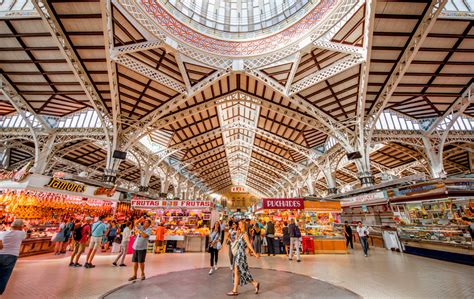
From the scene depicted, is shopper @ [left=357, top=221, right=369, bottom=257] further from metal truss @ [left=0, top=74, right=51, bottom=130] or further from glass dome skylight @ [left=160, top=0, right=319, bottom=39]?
metal truss @ [left=0, top=74, right=51, bottom=130]

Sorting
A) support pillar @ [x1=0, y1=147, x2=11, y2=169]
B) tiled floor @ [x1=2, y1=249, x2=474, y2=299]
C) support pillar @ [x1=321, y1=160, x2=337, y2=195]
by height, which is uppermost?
support pillar @ [x1=0, y1=147, x2=11, y2=169]

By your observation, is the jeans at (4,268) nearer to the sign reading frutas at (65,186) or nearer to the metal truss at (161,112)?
the sign reading frutas at (65,186)

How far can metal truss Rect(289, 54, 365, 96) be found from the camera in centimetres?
1157

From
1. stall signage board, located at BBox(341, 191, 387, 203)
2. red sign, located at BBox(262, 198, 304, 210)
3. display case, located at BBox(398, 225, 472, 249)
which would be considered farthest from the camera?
stall signage board, located at BBox(341, 191, 387, 203)

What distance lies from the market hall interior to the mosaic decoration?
0.34 ft

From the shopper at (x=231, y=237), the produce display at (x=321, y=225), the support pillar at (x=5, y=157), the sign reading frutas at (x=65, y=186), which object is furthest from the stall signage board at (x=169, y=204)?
the support pillar at (x=5, y=157)

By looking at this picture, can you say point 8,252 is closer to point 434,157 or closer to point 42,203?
point 42,203

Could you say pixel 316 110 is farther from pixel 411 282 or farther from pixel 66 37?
pixel 66 37

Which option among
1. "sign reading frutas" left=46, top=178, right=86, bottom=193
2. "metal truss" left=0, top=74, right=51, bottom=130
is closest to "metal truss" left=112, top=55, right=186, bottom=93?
"sign reading frutas" left=46, top=178, right=86, bottom=193

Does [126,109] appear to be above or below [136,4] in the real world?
below

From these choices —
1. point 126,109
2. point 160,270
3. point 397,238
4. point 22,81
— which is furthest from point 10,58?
point 397,238

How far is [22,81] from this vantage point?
13.4 metres

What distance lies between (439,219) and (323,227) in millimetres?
4933

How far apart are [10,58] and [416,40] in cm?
2176
